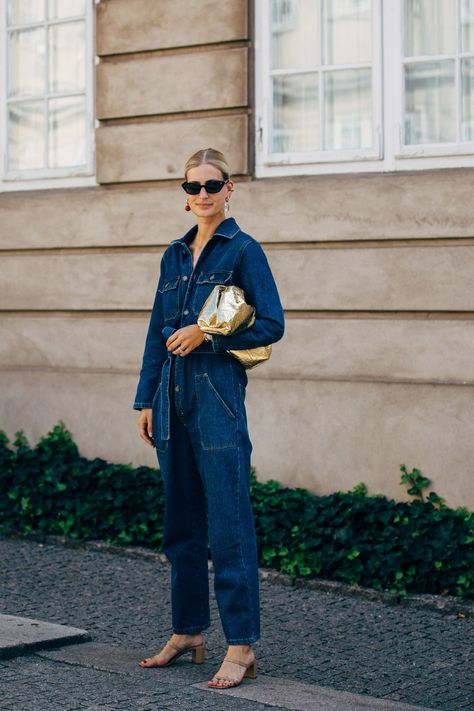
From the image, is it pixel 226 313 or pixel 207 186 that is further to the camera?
pixel 207 186

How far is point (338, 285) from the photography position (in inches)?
315

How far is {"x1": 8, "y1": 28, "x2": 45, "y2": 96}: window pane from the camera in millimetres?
9703

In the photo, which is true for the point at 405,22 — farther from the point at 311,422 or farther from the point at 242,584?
the point at 242,584

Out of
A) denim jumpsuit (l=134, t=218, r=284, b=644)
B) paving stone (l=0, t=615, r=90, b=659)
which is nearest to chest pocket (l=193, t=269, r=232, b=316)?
denim jumpsuit (l=134, t=218, r=284, b=644)

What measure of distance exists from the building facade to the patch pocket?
2573 millimetres

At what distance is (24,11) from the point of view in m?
9.73

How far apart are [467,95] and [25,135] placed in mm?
3410

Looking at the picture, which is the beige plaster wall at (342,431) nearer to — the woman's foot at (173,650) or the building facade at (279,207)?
the building facade at (279,207)

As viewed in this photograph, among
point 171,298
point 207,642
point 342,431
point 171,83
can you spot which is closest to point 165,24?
point 171,83

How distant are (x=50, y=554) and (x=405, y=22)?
12.8ft

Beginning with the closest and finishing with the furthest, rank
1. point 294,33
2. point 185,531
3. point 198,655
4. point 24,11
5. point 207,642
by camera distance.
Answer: point 185,531
point 198,655
point 207,642
point 294,33
point 24,11

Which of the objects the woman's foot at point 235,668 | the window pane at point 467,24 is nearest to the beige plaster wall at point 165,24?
the window pane at point 467,24

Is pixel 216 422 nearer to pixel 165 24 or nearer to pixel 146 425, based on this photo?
pixel 146 425

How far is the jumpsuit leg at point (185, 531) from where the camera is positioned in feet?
17.8
